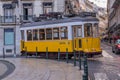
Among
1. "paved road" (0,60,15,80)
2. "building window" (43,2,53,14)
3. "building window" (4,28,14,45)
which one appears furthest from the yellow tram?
"building window" (4,28,14,45)

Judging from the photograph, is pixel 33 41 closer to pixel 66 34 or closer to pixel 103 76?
pixel 66 34

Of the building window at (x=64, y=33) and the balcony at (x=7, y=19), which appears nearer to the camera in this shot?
the building window at (x=64, y=33)

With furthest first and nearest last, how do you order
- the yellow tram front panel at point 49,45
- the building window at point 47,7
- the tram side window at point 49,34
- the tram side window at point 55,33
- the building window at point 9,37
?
the building window at point 9,37 → the building window at point 47,7 → the tram side window at point 49,34 → the tram side window at point 55,33 → the yellow tram front panel at point 49,45

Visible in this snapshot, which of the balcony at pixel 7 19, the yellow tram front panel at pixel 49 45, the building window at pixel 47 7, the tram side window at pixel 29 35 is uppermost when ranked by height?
the building window at pixel 47 7

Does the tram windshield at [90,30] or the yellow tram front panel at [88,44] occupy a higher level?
the tram windshield at [90,30]

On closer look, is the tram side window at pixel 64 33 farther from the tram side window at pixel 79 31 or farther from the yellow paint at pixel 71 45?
the tram side window at pixel 79 31

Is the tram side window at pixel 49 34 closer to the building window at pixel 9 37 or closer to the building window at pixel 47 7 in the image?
the building window at pixel 47 7

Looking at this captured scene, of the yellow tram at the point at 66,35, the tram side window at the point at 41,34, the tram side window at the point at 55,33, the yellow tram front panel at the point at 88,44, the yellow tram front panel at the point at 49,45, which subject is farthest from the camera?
the tram side window at the point at 41,34

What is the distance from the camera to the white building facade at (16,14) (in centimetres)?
5200

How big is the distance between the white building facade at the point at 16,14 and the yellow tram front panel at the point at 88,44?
22753 mm

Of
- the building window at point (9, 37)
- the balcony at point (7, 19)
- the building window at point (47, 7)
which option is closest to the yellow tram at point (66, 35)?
the building window at point (47, 7)

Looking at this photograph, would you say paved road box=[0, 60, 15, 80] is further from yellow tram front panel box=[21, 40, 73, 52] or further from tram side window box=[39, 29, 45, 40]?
tram side window box=[39, 29, 45, 40]

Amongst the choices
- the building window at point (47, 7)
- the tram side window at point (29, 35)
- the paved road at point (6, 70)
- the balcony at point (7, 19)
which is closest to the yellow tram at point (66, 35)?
the tram side window at point (29, 35)

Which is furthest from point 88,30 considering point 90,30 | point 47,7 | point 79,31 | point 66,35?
point 47,7
